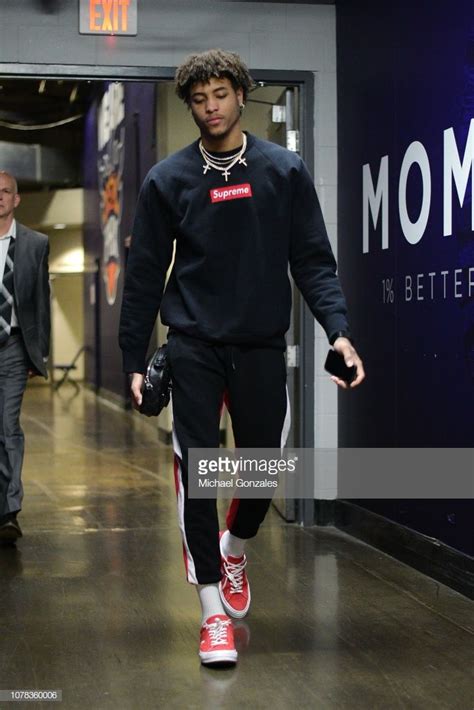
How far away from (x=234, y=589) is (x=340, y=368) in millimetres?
1031

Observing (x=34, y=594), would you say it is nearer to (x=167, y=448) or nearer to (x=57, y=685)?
(x=57, y=685)

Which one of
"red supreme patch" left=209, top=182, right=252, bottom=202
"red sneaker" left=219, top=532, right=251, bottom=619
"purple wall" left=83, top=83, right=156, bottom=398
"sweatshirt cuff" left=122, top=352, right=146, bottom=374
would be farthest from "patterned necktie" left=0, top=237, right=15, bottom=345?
"purple wall" left=83, top=83, right=156, bottom=398

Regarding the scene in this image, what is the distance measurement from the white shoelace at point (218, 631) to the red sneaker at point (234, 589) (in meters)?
0.48

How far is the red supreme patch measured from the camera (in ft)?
11.5

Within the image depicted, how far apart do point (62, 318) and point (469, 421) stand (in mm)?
20706

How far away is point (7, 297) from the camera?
559 cm

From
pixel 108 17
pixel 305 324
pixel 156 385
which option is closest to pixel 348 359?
pixel 156 385

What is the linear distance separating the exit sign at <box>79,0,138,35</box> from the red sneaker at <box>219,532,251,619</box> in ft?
9.20

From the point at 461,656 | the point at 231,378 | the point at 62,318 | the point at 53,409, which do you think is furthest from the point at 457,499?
the point at 62,318

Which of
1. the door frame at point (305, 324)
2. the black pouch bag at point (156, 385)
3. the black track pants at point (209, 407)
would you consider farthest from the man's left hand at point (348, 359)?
the door frame at point (305, 324)

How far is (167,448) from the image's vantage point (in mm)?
10531

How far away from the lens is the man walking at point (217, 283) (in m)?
3.50

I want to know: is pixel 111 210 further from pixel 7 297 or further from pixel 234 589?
pixel 234 589

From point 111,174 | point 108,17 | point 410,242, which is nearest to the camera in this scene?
point 410,242
